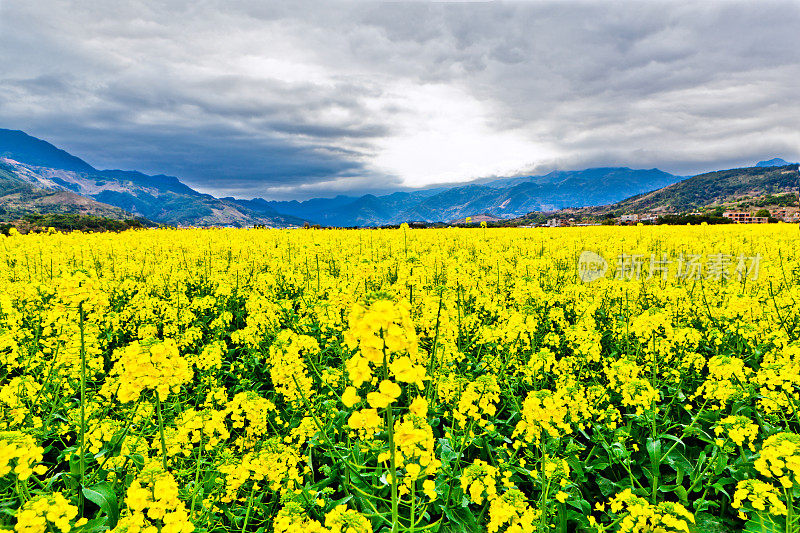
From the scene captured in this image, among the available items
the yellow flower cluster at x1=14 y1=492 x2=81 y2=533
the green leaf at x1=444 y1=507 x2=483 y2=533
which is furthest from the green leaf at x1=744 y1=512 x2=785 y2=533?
the yellow flower cluster at x1=14 y1=492 x2=81 y2=533

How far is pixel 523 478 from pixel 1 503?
13.9 feet

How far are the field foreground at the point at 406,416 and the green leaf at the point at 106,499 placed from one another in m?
0.01

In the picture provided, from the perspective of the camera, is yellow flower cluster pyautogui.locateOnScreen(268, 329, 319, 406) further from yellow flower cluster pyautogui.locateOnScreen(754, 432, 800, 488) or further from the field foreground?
yellow flower cluster pyautogui.locateOnScreen(754, 432, 800, 488)

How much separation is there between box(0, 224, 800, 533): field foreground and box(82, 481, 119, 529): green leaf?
13 mm

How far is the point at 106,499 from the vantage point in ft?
9.61

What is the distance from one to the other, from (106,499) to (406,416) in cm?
250

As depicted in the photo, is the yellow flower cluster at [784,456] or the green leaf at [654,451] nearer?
the yellow flower cluster at [784,456]

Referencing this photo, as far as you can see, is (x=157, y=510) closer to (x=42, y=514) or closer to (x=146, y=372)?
(x=42, y=514)

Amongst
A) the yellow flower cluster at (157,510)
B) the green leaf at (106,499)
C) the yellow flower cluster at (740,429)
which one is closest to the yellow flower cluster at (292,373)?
the yellow flower cluster at (157,510)

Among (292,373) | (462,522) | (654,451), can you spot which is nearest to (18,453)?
(292,373)

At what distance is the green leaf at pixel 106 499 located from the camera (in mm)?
2857

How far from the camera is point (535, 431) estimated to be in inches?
110

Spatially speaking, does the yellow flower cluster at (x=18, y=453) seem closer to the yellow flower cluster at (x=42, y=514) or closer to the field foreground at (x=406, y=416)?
the field foreground at (x=406, y=416)

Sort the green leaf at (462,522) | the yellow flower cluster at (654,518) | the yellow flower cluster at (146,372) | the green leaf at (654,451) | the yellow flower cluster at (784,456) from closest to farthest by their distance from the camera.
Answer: the yellow flower cluster at (654,518) < the yellow flower cluster at (784,456) < the yellow flower cluster at (146,372) < the green leaf at (462,522) < the green leaf at (654,451)
